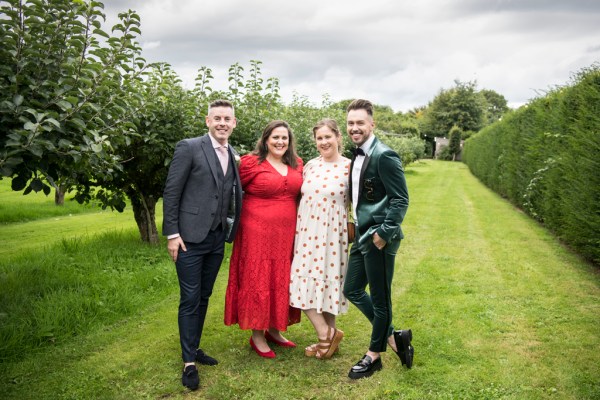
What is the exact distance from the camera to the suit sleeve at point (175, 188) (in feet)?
11.6

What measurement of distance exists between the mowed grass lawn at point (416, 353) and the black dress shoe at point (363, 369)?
0.07 metres

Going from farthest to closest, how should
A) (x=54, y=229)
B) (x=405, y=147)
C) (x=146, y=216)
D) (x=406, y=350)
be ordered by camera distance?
(x=405, y=147) → (x=54, y=229) → (x=146, y=216) → (x=406, y=350)

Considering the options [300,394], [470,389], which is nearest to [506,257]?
[470,389]

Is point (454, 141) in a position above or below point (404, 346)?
above

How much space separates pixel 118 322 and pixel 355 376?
8.37 feet

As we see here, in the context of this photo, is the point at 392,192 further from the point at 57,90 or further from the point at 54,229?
the point at 54,229

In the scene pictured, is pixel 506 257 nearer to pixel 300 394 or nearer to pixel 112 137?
pixel 300 394

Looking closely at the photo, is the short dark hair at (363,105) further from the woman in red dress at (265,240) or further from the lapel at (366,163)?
the woman in red dress at (265,240)

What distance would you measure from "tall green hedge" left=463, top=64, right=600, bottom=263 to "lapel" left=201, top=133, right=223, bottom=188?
5.31m

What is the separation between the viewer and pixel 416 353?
4141mm

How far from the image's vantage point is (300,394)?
135 inches

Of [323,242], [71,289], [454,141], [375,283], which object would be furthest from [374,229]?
[454,141]

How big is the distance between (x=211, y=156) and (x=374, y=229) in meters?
1.37

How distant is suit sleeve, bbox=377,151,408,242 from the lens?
336cm
